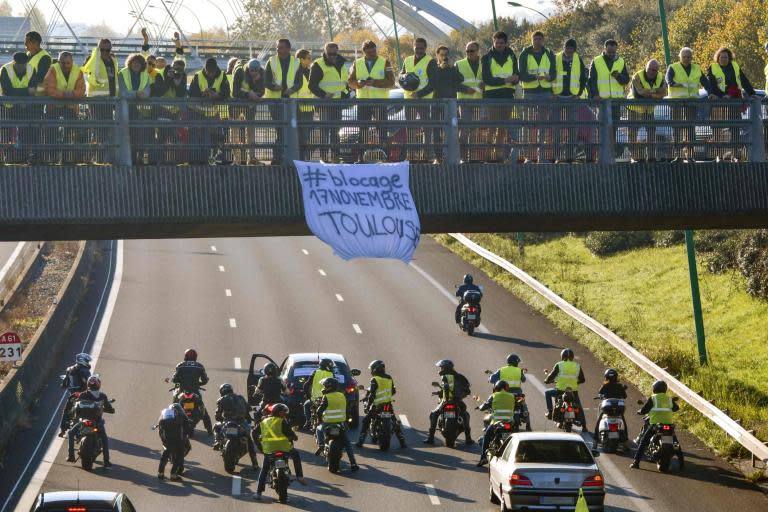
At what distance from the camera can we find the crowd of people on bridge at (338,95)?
19578 millimetres

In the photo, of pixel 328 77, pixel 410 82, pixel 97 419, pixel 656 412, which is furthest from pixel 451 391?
pixel 328 77

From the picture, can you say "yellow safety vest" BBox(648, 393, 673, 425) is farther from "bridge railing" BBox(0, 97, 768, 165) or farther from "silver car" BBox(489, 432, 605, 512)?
"bridge railing" BBox(0, 97, 768, 165)

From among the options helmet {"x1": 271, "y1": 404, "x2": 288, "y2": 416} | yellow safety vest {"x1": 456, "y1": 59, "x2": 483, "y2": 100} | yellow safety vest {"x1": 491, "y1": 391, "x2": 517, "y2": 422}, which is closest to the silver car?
helmet {"x1": 271, "y1": 404, "x2": 288, "y2": 416}

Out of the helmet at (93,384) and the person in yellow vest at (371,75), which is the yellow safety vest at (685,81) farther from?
the helmet at (93,384)

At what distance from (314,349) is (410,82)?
576 inches

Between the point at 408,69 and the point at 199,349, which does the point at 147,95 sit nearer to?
the point at 408,69

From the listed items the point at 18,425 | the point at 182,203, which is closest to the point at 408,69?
the point at 182,203

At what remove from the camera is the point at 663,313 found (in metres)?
40.7

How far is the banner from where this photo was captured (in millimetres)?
19516

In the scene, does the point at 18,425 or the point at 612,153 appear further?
the point at 18,425

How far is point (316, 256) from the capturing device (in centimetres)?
5219

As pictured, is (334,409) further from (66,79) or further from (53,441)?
(66,79)

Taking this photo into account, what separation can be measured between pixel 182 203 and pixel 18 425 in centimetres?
991

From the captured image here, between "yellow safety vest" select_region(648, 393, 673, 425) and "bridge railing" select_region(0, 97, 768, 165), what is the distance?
4065 mm
